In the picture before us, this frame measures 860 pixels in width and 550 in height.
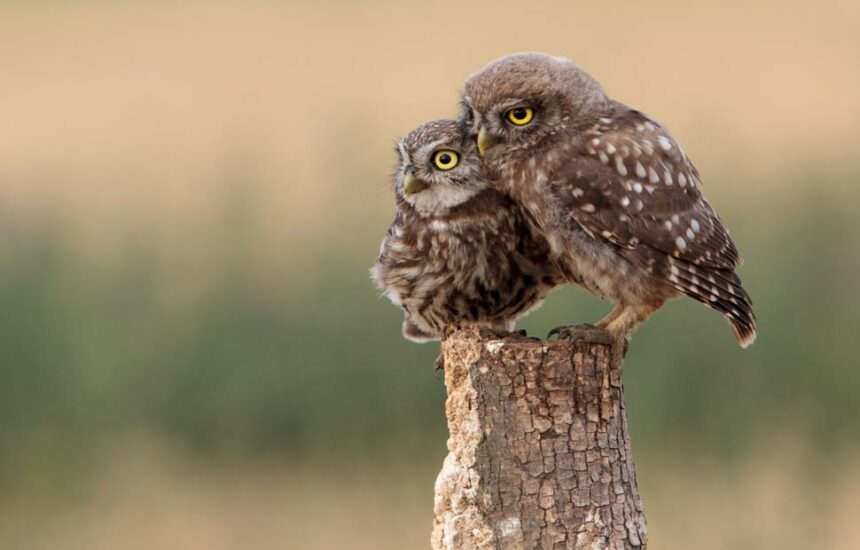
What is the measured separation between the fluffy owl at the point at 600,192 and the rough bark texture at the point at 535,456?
1.48 feet

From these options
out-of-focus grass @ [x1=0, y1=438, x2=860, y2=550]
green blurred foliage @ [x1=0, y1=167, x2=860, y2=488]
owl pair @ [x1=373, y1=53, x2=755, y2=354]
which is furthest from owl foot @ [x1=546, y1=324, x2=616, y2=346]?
out-of-focus grass @ [x1=0, y1=438, x2=860, y2=550]

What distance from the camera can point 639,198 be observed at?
3900 mm

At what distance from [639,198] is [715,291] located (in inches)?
12.5

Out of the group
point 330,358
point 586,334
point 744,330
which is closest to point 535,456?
point 586,334

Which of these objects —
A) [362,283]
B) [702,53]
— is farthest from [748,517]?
[702,53]

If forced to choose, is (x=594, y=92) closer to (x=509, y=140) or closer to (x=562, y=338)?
(x=509, y=140)

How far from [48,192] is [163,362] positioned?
85.9 inches

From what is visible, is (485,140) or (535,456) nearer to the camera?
(535,456)

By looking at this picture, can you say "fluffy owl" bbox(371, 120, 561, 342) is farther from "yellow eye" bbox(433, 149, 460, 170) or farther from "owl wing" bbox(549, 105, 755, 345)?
"owl wing" bbox(549, 105, 755, 345)

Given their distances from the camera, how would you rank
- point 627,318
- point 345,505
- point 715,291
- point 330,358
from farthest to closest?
1. point 345,505
2. point 330,358
3. point 627,318
4. point 715,291

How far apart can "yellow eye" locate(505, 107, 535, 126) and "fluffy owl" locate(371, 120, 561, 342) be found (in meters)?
0.15

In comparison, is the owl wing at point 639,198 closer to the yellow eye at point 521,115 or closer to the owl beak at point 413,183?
the yellow eye at point 521,115

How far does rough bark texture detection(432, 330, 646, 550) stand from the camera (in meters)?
3.37

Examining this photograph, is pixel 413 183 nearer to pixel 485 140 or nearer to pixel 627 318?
pixel 485 140
